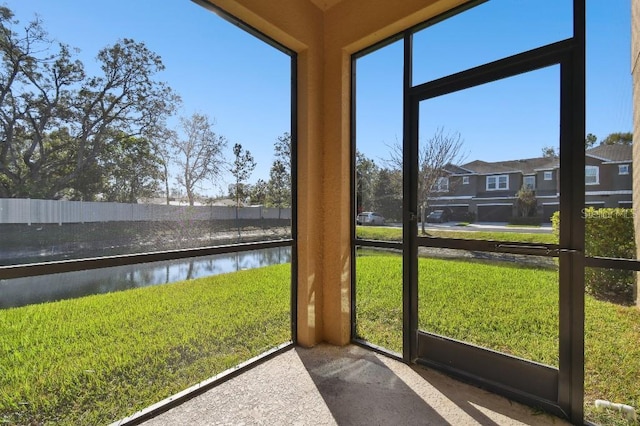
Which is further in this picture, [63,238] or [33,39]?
[63,238]

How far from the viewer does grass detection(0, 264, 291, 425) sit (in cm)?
147

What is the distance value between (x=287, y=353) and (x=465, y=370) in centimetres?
138

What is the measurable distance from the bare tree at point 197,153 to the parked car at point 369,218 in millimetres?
1286

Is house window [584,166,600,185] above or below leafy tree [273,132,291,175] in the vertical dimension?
below

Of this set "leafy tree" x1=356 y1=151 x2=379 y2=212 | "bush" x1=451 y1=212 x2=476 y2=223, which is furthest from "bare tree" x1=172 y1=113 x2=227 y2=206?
"bush" x1=451 y1=212 x2=476 y2=223

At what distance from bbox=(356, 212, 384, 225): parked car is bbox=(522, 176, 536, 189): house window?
106 cm

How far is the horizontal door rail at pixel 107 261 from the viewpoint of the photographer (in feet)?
4.69

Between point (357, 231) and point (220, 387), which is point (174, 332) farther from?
point (357, 231)

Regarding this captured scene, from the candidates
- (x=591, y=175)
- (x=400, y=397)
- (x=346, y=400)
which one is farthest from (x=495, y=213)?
(x=346, y=400)

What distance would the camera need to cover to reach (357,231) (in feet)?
9.09

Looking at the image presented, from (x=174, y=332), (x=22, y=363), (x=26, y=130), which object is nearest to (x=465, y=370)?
(x=174, y=332)

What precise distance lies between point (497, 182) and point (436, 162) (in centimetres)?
45

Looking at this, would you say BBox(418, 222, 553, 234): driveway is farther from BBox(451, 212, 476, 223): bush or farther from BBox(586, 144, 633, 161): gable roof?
BBox(586, 144, 633, 161): gable roof

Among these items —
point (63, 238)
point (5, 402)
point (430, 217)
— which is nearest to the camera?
point (5, 402)
